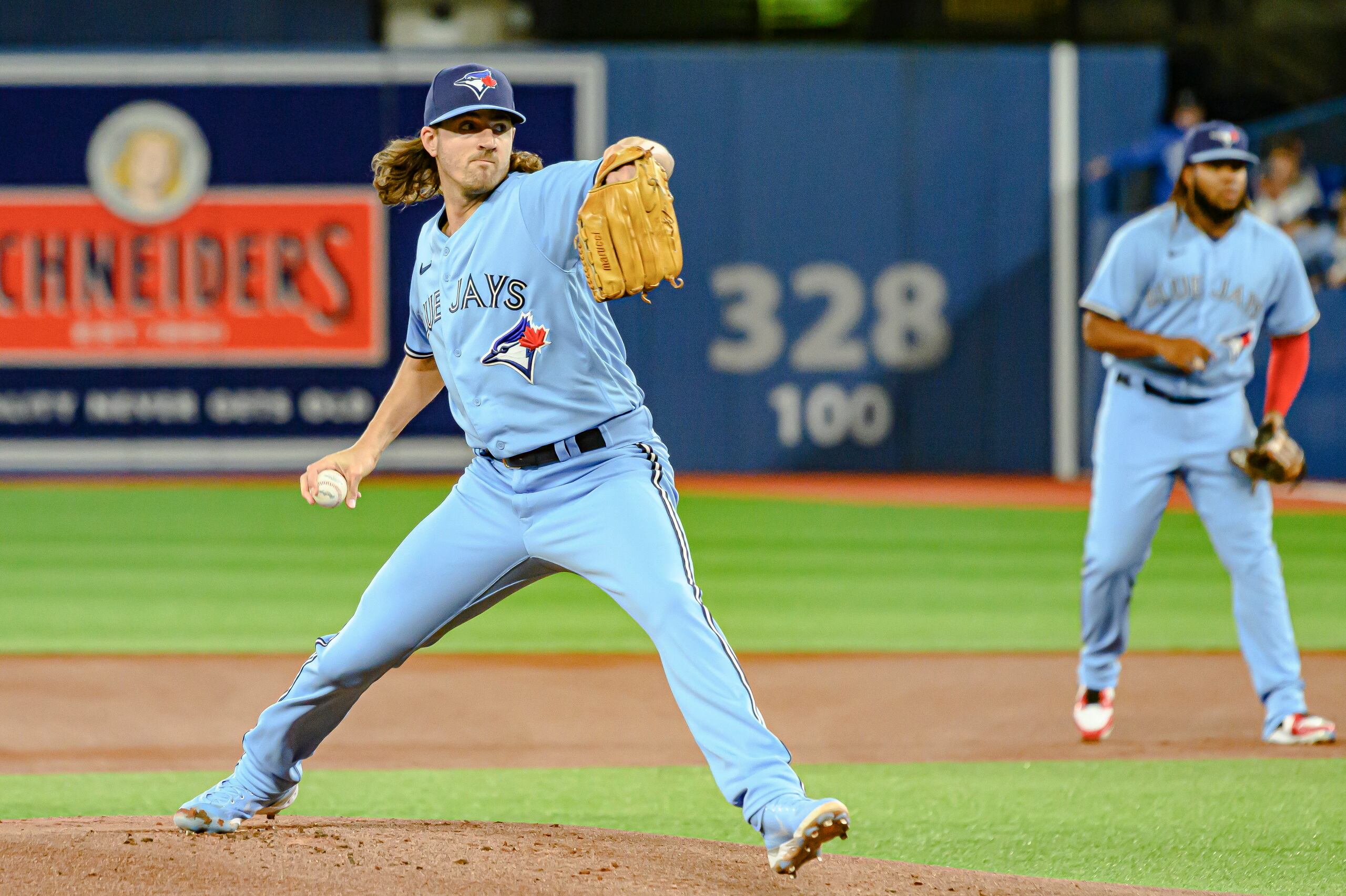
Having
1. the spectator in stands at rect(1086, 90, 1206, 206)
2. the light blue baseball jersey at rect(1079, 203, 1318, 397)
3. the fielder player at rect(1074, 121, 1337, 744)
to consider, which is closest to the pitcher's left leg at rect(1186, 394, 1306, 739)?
A: the fielder player at rect(1074, 121, 1337, 744)

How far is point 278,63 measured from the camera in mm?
17562

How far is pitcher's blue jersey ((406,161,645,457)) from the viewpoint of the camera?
3.43 m

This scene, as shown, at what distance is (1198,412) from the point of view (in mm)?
5277

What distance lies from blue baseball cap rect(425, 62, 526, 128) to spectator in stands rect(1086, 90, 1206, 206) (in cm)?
1265

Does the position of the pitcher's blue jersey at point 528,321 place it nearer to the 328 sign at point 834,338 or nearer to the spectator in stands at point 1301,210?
the spectator in stands at point 1301,210

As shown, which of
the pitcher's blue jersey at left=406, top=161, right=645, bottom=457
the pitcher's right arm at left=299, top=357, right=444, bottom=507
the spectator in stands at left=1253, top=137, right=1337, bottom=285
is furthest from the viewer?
the spectator in stands at left=1253, top=137, right=1337, bottom=285

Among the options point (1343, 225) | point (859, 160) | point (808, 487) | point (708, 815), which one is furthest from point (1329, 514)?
point (708, 815)

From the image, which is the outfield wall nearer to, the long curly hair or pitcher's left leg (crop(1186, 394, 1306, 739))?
pitcher's left leg (crop(1186, 394, 1306, 739))

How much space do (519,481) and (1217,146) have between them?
2.85 meters

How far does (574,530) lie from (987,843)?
1.44 meters

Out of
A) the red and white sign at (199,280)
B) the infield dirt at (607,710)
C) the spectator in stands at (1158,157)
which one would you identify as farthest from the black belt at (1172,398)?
the red and white sign at (199,280)

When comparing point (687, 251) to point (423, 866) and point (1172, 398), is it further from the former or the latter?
point (423, 866)

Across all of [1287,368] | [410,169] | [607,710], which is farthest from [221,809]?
[1287,368]

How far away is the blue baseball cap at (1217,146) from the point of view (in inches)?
204
